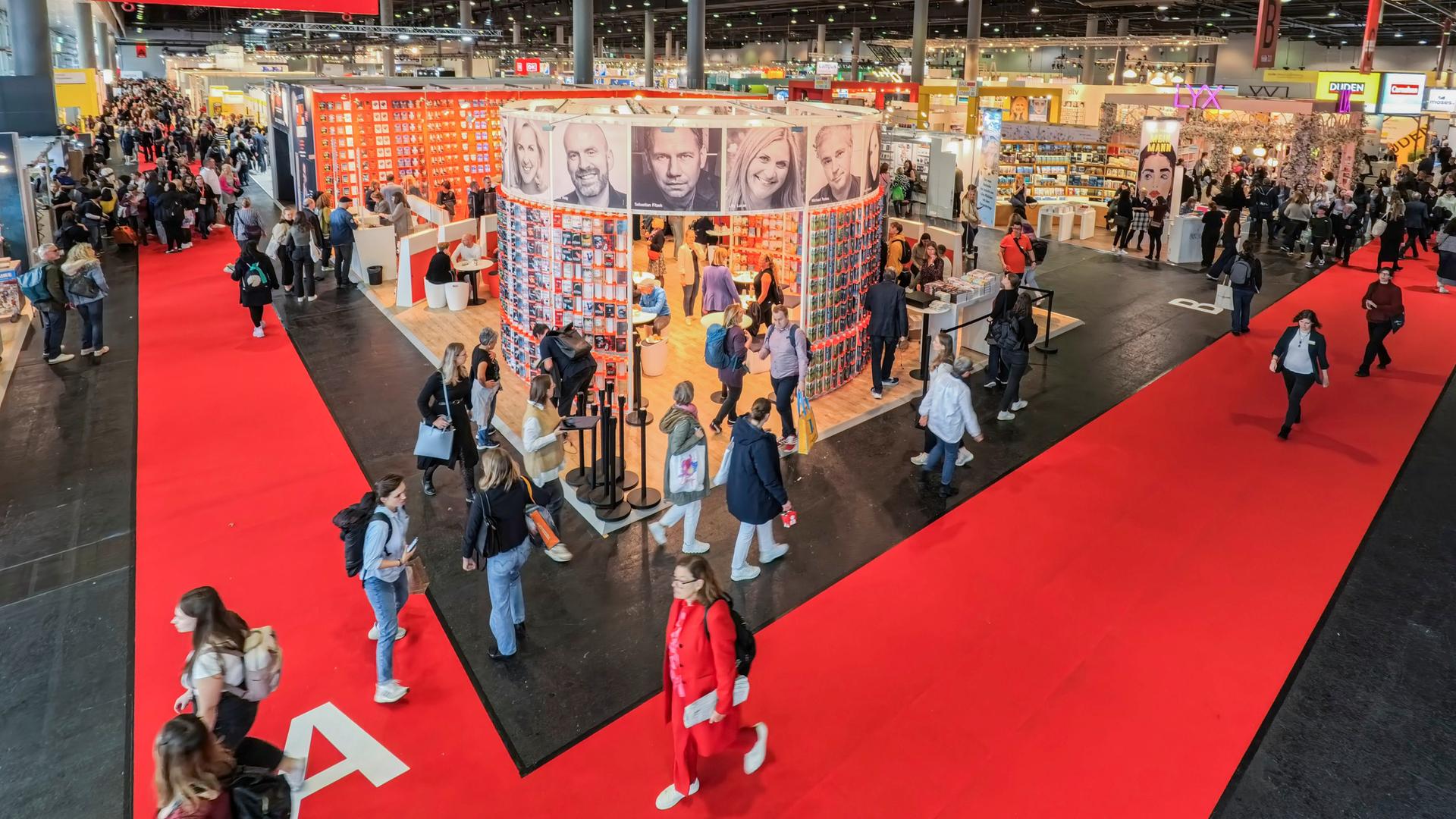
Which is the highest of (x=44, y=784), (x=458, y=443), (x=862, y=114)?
(x=862, y=114)

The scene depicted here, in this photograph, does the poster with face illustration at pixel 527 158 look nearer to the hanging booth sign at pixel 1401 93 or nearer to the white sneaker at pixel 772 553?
the white sneaker at pixel 772 553

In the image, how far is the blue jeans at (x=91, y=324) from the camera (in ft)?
36.9

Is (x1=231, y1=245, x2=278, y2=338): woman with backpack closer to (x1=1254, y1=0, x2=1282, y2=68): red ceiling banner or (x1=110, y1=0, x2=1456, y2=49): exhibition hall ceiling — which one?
(x1=1254, y1=0, x2=1282, y2=68): red ceiling banner

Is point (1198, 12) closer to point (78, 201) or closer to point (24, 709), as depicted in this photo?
point (78, 201)

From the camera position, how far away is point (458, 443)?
7.67 metres

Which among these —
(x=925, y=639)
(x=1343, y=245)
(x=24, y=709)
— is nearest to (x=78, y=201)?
(x=24, y=709)

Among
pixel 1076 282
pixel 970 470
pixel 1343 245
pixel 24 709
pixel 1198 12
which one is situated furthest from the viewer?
pixel 1198 12

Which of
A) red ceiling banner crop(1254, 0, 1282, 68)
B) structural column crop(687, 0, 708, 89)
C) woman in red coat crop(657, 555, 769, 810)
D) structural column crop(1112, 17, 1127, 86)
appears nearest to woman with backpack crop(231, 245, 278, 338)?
woman in red coat crop(657, 555, 769, 810)

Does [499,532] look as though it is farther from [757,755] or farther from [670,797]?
[757,755]

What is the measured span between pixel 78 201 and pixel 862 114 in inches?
547

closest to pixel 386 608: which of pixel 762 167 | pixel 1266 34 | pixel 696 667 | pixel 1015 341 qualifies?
pixel 696 667

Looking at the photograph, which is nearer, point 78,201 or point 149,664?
point 149,664

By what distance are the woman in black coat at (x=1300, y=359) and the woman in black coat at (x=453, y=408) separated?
25.0 ft

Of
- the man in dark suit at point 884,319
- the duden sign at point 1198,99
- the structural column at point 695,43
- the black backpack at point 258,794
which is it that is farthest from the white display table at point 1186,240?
the black backpack at point 258,794
